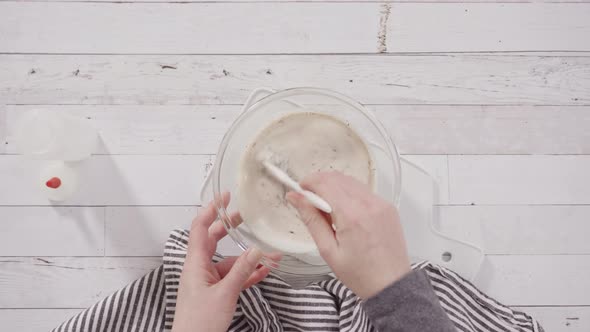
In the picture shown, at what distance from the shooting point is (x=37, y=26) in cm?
83

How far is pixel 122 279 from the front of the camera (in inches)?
32.0

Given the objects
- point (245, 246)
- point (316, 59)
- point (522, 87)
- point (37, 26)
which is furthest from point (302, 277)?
point (37, 26)

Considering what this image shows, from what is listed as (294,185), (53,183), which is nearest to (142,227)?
(53,183)

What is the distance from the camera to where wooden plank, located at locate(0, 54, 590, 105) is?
81 centimetres

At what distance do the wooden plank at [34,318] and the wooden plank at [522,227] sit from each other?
667 millimetres

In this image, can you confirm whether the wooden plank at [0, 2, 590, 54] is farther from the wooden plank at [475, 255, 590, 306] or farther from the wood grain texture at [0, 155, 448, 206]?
the wooden plank at [475, 255, 590, 306]

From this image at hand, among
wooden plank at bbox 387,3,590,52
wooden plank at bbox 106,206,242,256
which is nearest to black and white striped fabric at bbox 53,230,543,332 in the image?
wooden plank at bbox 106,206,242,256

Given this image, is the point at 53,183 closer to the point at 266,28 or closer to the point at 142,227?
the point at 142,227

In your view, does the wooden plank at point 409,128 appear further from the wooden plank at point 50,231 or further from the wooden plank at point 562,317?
the wooden plank at point 562,317

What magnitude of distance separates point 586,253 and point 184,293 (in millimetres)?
669

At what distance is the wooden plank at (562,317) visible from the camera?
2.64 feet

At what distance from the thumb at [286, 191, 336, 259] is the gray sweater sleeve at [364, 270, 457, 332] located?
0.07 metres

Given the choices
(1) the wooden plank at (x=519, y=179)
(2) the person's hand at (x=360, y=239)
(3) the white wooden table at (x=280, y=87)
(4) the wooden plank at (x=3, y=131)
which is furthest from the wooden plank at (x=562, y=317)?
(4) the wooden plank at (x=3, y=131)

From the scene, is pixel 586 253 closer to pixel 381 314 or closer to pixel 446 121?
pixel 446 121
